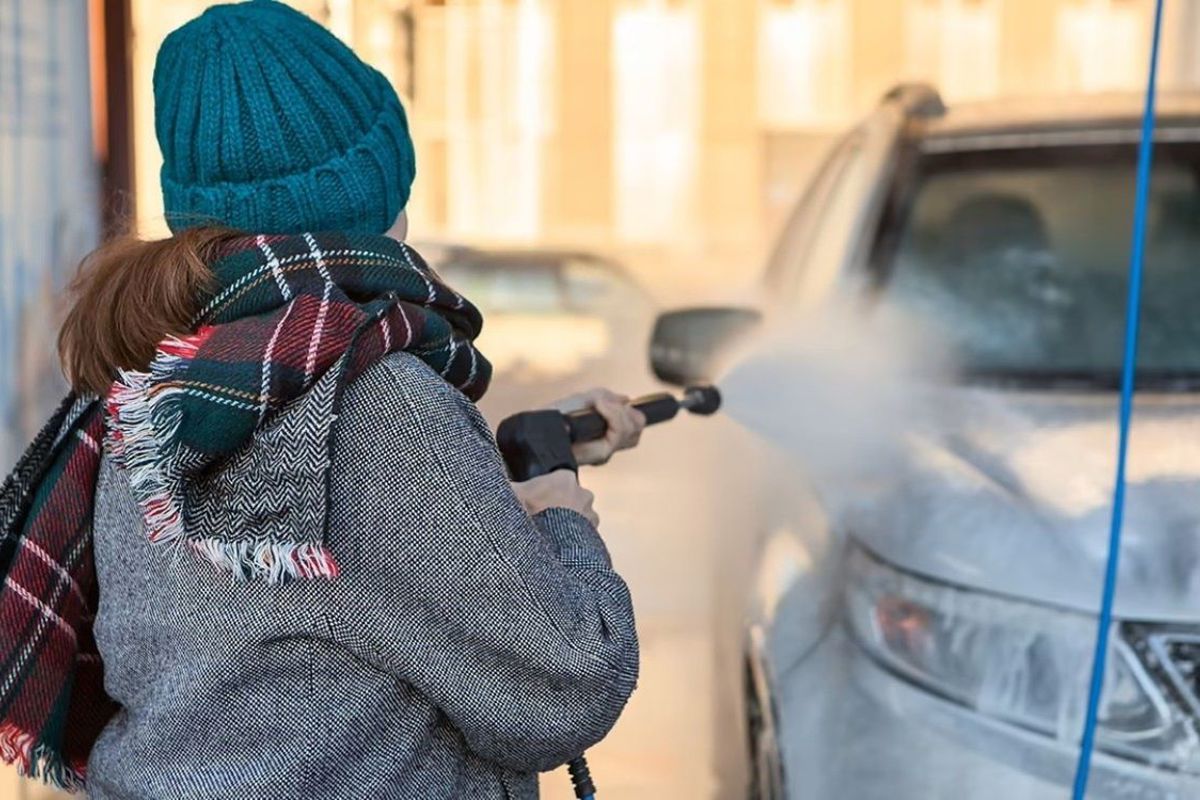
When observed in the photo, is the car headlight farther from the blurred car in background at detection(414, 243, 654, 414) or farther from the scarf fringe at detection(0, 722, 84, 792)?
the blurred car in background at detection(414, 243, 654, 414)

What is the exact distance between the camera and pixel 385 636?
1.35 metres

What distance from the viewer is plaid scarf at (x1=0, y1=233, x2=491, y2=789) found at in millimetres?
1287

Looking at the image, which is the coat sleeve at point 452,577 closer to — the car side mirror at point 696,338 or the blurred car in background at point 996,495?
the blurred car in background at point 996,495

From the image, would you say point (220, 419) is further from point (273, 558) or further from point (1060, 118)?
point (1060, 118)

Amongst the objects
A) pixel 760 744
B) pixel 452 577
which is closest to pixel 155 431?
pixel 452 577

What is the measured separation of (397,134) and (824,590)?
1.32 m

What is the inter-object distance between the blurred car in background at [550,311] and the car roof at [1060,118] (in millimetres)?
2852

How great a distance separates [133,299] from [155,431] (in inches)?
6.6

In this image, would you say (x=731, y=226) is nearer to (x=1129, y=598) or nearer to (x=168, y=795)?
(x=1129, y=598)

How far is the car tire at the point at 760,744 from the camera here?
2605mm

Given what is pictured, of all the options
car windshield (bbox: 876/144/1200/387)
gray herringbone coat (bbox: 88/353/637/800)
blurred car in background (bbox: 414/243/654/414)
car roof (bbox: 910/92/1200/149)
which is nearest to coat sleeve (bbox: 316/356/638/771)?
gray herringbone coat (bbox: 88/353/637/800)

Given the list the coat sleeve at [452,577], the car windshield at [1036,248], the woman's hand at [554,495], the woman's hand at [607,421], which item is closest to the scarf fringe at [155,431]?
the coat sleeve at [452,577]

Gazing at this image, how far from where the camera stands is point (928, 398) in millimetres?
2959

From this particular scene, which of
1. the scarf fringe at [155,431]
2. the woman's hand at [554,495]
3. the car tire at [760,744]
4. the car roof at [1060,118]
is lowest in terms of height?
the car tire at [760,744]
